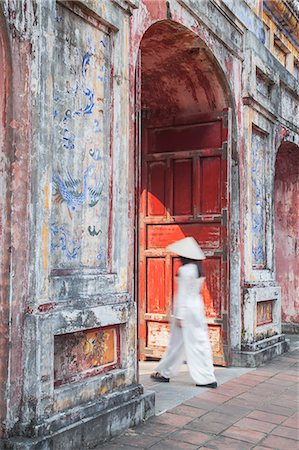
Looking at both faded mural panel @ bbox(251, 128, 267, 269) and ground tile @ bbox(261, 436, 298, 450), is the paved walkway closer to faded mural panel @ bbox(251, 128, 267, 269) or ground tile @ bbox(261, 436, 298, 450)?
ground tile @ bbox(261, 436, 298, 450)

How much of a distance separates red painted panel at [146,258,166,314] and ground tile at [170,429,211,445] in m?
3.19

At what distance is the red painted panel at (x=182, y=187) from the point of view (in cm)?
771

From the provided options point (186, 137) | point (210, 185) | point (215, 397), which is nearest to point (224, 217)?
point (210, 185)

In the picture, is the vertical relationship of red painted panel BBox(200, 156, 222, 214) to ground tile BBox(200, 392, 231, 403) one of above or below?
above

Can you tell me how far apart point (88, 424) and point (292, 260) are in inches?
319

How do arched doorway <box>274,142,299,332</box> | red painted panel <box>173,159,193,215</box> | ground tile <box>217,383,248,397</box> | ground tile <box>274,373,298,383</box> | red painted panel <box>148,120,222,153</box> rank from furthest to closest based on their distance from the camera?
arched doorway <box>274,142,299,332</box> < red painted panel <box>173,159,193,215</box> < red painted panel <box>148,120,222,153</box> < ground tile <box>274,373,298,383</box> < ground tile <box>217,383,248,397</box>

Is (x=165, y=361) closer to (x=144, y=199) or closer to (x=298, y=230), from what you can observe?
(x=144, y=199)

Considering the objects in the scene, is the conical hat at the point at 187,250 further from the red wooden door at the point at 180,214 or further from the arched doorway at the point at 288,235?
the arched doorway at the point at 288,235

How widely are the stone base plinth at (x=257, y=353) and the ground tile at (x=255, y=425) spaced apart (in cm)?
237

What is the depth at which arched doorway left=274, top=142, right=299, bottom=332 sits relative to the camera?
37.6 ft

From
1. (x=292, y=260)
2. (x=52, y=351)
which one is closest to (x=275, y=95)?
(x=292, y=260)

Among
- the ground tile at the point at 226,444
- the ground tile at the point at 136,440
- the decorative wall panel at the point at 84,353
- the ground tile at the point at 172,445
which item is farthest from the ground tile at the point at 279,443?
the decorative wall panel at the point at 84,353

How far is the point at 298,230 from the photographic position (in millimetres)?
11453

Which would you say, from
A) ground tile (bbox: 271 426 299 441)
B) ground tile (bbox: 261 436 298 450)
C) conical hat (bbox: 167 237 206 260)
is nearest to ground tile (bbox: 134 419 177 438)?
ground tile (bbox: 261 436 298 450)
